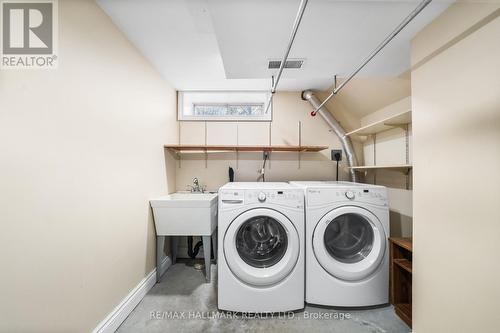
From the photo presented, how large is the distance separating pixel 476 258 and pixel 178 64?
8.27 ft

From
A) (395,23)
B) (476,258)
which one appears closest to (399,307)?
(476,258)

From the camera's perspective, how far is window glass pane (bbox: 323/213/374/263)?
1569 mm

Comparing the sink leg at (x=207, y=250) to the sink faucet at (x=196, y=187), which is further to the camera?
the sink faucet at (x=196, y=187)

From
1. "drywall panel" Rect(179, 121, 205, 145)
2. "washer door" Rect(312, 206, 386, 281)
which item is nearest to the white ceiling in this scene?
"drywall panel" Rect(179, 121, 205, 145)

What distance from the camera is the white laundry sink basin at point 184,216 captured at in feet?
5.69

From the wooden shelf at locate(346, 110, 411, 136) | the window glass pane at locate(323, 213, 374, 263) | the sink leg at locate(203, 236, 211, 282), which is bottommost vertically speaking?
the sink leg at locate(203, 236, 211, 282)

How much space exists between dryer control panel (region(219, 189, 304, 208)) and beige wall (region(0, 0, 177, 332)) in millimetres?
790

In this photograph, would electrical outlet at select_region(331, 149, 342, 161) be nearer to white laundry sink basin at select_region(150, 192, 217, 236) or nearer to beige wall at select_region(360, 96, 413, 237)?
beige wall at select_region(360, 96, 413, 237)

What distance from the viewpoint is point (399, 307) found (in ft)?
4.72

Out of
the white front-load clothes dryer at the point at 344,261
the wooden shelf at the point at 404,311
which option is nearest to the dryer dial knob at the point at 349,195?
the white front-load clothes dryer at the point at 344,261

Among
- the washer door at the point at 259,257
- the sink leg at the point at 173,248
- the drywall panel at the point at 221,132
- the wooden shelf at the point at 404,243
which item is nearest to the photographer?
the wooden shelf at the point at 404,243

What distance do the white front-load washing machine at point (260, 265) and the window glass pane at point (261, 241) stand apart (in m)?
0.04

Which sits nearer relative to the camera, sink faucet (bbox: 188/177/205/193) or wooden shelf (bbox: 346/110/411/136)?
wooden shelf (bbox: 346/110/411/136)

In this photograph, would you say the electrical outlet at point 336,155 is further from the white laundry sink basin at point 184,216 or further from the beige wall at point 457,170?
the white laundry sink basin at point 184,216
